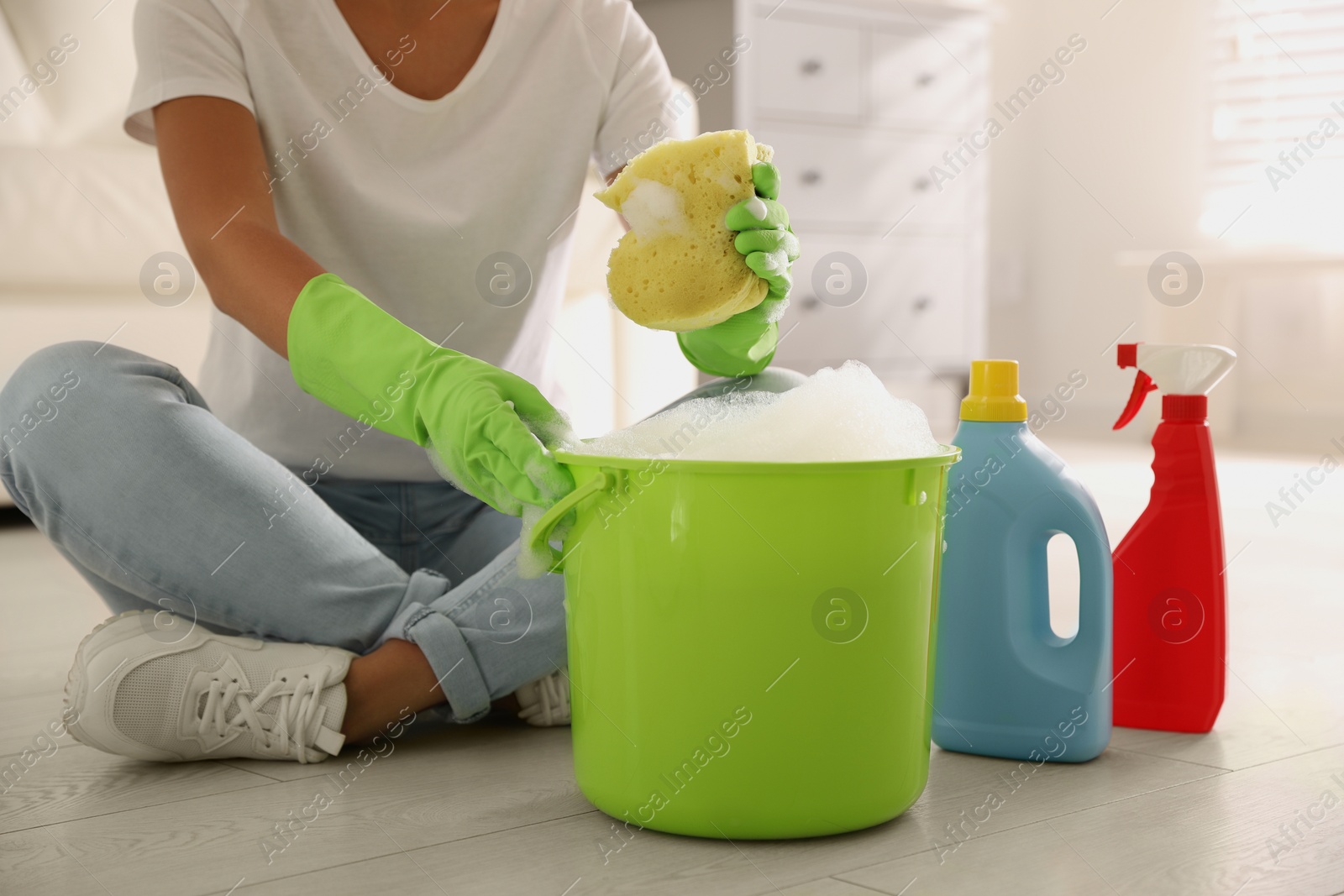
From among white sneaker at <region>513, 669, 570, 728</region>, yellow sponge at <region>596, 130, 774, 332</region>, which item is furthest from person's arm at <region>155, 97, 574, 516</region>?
white sneaker at <region>513, 669, 570, 728</region>

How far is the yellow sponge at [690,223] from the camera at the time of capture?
2.37 ft

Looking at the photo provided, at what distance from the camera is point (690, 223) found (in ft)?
2.40

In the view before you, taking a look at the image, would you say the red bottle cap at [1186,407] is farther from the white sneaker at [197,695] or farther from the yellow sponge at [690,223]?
the white sneaker at [197,695]

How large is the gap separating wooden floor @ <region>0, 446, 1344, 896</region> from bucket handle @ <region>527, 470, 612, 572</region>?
6.1 inches

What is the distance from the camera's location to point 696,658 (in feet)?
2.01

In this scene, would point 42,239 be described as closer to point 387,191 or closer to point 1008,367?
point 387,191

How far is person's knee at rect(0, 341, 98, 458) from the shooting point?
0.79 meters

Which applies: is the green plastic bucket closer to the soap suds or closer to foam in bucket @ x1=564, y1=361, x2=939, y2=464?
foam in bucket @ x1=564, y1=361, x2=939, y2=464

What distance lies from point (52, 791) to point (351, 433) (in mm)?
351

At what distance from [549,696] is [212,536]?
0.83ft

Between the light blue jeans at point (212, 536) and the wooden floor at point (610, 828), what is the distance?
0.26 ft

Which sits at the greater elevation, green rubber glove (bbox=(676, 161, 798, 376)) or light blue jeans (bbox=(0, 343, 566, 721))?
green rubber glove (bbox=(676, 161, 798, 376))

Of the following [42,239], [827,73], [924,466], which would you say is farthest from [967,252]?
[924,466]

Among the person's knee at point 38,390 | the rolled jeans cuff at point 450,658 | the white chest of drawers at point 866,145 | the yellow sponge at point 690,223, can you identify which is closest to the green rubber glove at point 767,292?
the yellow sponge at point 690,223
